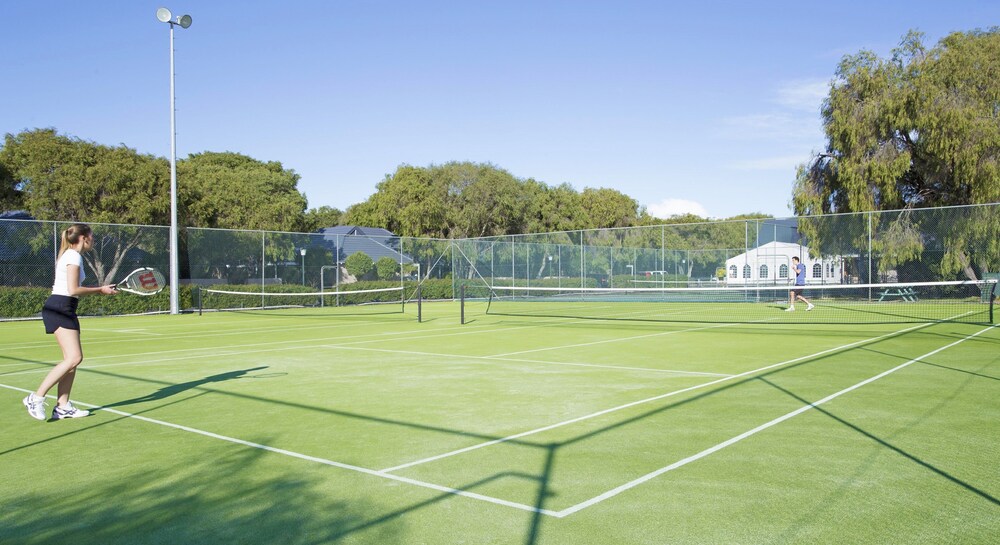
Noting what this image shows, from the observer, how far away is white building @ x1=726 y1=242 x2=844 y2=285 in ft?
84.4

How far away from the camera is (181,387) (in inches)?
344

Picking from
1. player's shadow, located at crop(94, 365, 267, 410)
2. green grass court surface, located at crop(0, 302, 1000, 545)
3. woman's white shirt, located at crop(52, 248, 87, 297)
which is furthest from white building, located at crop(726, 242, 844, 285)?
woman's white shirt, located at crop(52, 248, 87, 297)

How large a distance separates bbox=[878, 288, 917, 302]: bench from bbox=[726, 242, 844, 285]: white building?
1486mm

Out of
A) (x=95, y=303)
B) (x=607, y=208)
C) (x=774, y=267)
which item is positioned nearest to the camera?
(x=95, y=303)

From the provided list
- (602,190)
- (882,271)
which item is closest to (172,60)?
(882,271)

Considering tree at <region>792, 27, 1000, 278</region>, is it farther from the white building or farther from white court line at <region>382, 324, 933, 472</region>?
white court line at <region>382, 324, 933, 472</region>

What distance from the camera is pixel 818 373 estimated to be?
9.38m

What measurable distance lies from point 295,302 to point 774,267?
18481 mm

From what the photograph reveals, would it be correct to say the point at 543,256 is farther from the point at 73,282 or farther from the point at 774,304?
the point at 73,282

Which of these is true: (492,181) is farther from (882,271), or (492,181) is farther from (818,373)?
(818,373)

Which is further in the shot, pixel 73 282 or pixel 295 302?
pixel 295 302

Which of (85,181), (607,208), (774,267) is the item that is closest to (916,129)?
(774,267)

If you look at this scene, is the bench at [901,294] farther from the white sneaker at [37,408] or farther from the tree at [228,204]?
the tree at [228,204]

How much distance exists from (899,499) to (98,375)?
938 cm
